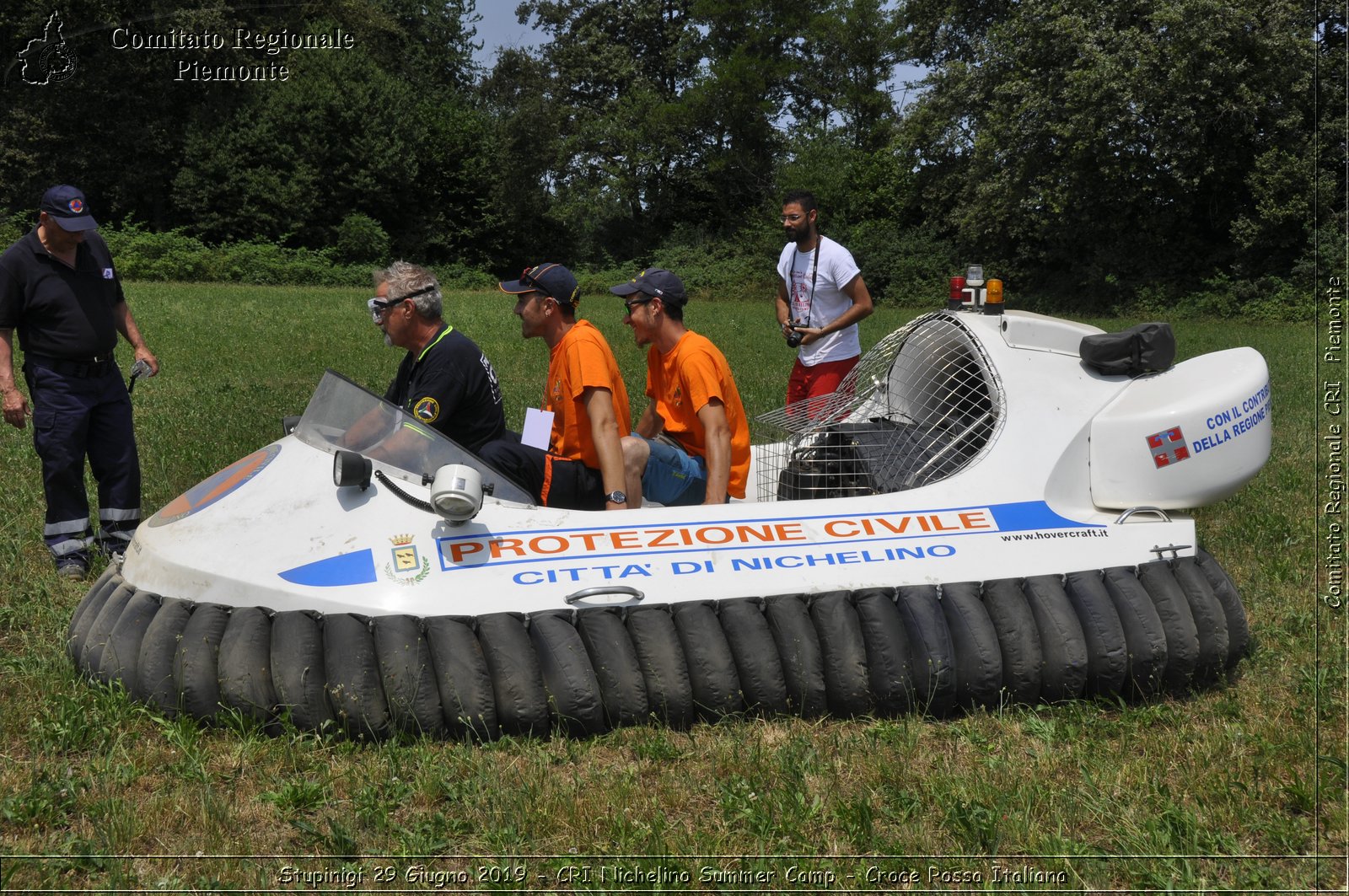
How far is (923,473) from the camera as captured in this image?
4148mm

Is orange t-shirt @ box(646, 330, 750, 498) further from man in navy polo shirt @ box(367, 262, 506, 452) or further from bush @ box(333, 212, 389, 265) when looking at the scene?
bush @ box(333, 212, 389, 265)

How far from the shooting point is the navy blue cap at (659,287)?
4.23m

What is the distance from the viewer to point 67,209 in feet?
15.4

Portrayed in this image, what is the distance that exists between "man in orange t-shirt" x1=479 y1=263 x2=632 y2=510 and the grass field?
3.56 ft

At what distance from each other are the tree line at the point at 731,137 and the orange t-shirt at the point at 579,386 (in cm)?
1508

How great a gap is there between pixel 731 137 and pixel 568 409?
36.4 meters

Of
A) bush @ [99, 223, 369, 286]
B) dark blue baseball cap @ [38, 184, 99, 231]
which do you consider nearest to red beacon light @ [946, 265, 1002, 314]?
dark blue baseball cap @ [38, 184, 99, 231]

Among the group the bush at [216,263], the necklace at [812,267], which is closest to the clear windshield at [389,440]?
the necklace at [812,267]

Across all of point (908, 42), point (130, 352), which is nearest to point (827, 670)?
point (130, 352)

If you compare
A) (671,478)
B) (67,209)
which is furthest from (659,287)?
(67,209)

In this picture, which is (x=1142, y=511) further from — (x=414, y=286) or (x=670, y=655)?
(x=414, y=286)

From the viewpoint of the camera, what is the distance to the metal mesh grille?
4.20 m

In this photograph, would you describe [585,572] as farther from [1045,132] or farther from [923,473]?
[1045,132]

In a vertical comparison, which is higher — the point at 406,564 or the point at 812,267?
the point at 812,267
